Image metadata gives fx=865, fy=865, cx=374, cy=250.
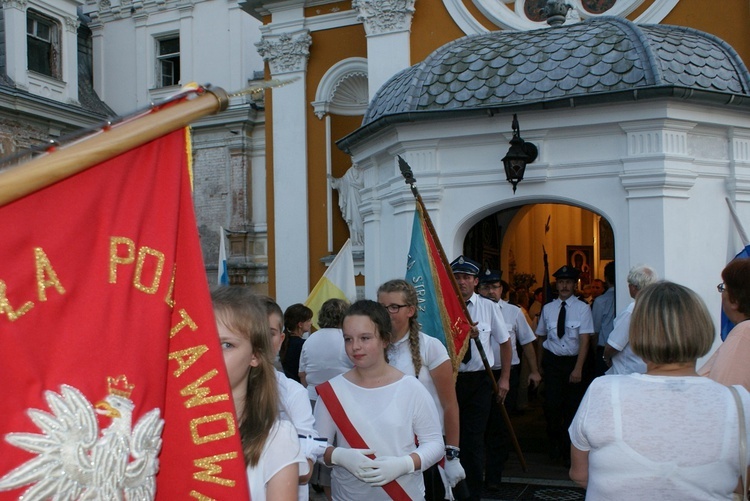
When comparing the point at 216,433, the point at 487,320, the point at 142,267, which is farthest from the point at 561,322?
the point at 142,267

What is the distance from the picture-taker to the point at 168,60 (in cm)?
2580

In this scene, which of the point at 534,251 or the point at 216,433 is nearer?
the point at 216,433

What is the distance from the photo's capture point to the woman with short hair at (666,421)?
278 centimetres

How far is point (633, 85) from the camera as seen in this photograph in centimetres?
799

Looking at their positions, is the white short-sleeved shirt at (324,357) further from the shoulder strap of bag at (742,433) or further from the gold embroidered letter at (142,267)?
the gold embroidered letter at (142,267)

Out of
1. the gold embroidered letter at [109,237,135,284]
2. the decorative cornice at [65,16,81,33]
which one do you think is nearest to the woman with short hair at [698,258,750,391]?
the gold embroidered letter at [109,237,135,284]

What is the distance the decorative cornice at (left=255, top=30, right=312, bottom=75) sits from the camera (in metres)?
15.5

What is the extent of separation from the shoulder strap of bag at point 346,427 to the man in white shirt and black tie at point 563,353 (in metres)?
4.57

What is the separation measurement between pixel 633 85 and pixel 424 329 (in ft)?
10.7

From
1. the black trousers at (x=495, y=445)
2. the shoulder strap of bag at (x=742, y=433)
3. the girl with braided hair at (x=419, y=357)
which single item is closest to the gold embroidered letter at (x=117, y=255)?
the shoulder strap of bag at (x=742, y=433)

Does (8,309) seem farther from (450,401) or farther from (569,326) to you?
(569,326)

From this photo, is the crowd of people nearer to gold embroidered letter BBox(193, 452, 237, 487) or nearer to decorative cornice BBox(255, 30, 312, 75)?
gold embroidered letter BBox(193, 452, 237, 487)

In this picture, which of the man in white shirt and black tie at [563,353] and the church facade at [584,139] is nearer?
the church facade at [584,139]

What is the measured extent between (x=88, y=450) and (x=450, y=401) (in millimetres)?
3532
